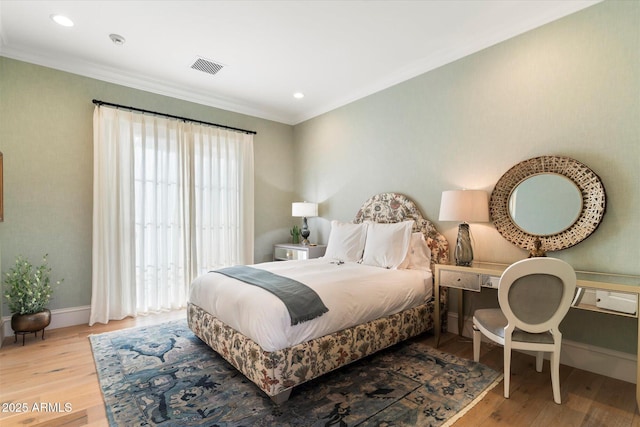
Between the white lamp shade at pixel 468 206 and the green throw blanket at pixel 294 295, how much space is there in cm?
151

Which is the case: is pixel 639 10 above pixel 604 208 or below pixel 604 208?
above

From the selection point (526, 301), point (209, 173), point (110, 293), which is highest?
point (209, 173)

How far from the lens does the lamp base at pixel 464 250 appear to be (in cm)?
283

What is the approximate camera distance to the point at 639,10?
2.18 metres

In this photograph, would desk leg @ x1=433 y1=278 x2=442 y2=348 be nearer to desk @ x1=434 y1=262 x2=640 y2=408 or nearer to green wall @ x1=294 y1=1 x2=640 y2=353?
desk @ x1=434 y1=262 x2=640 y2=408

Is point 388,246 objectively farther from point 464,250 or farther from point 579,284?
point 579,284

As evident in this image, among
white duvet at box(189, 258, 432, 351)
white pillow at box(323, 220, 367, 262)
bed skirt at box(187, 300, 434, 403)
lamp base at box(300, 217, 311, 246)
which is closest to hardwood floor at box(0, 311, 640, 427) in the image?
bed skirt at box(187, 300, 434, 403)

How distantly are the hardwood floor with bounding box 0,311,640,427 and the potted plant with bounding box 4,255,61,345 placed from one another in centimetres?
23

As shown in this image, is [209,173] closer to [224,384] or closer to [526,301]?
[224,384]

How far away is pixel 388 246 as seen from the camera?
10.6 feet

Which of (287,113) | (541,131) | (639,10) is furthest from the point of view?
(287,113)

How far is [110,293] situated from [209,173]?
6.25ft

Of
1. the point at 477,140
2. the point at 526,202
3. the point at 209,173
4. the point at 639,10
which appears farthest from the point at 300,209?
the point at 639,10

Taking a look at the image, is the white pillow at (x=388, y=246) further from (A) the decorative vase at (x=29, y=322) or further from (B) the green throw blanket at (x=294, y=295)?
(A) the decorative vase at (x=29, y=322)
